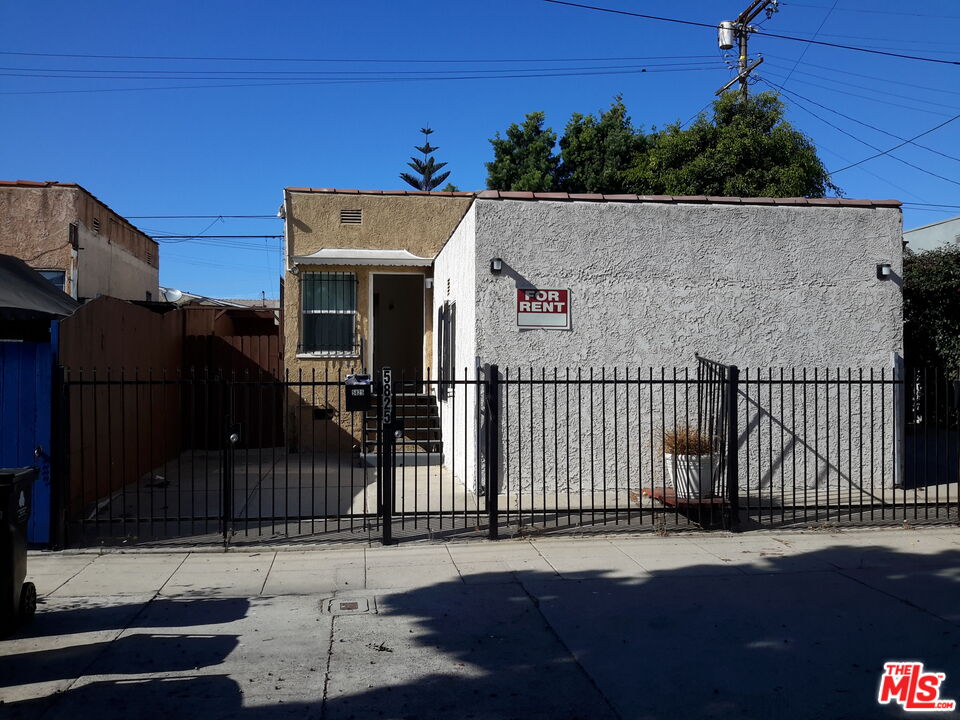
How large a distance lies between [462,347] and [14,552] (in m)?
7.17

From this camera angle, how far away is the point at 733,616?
19.6 ft

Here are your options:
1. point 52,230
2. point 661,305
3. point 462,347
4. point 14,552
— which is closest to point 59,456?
point 14,552

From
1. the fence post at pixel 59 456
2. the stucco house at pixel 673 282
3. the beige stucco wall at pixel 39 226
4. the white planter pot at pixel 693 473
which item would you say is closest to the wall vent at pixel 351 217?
the stucco house at pixel 673 282

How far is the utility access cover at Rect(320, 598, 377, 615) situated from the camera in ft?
20.1

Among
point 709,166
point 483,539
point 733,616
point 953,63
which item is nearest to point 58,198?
point 483,539

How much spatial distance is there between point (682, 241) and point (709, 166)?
10.5m

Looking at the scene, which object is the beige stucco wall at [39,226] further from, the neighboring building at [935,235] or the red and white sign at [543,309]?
the neighboring building at [935,235]

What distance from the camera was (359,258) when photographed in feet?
48.7

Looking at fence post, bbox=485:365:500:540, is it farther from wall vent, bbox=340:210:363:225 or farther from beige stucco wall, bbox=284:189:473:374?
wall vent, bbox=340:210:363:225

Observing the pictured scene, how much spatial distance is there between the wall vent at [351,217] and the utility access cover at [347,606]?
33.0 ft

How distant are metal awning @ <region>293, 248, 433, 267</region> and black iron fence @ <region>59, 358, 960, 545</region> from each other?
304 cm

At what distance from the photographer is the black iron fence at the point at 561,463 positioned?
27.9 ft

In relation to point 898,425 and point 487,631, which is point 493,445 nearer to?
point 487,631

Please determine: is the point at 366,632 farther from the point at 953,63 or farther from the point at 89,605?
the point at 953,63
